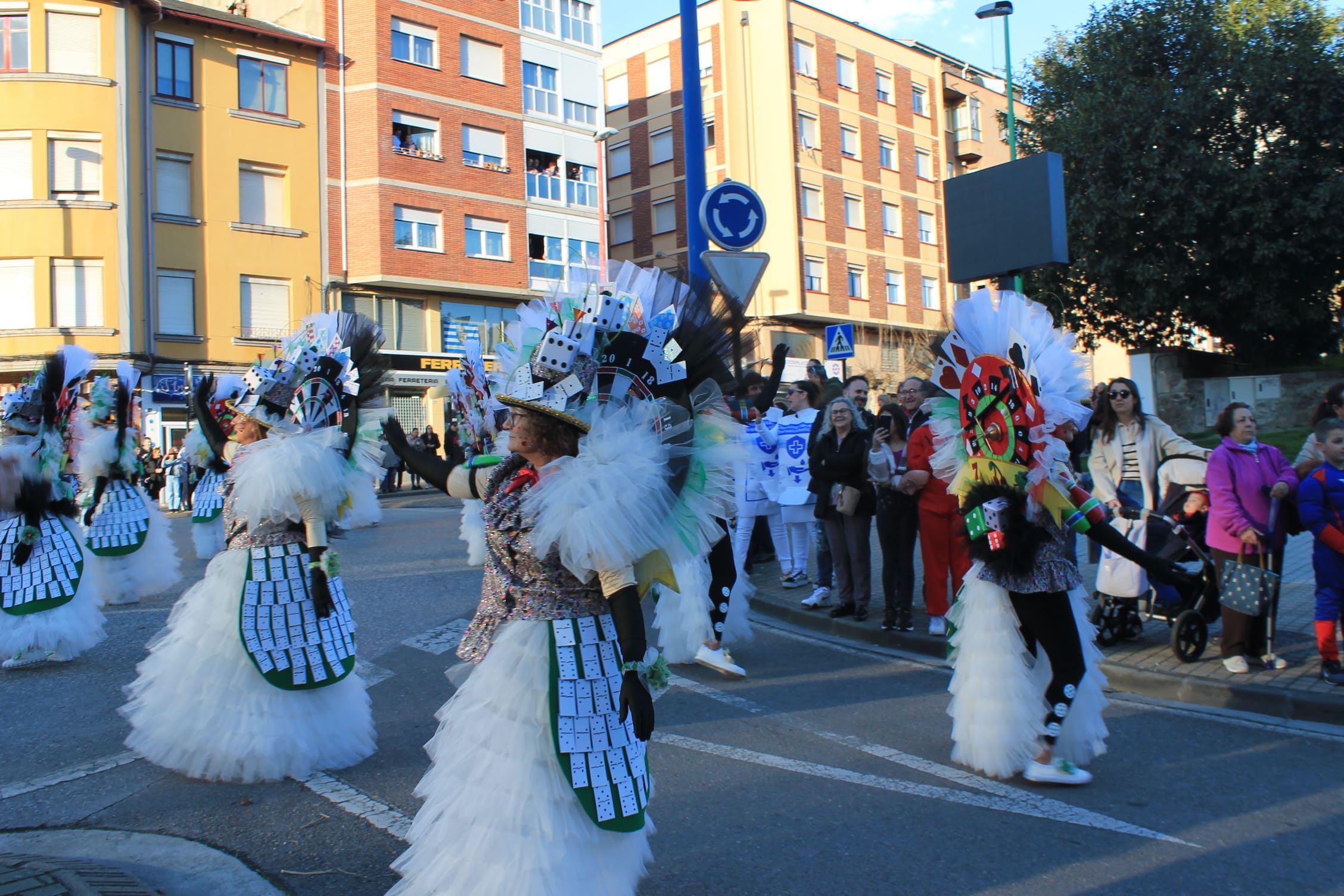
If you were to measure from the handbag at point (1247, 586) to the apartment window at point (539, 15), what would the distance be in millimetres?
34891

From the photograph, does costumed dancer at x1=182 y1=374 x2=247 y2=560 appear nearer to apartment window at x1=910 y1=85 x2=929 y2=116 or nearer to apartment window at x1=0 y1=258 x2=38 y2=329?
apartment window at x1=0 y1=258 x2=38 y2=329

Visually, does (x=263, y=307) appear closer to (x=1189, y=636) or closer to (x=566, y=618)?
(x=1189, y=636)

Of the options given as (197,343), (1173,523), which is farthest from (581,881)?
(197,343)

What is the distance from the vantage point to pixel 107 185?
27047 mm

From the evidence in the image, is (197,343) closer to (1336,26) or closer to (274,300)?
(274,300)

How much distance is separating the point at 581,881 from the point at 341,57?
3377cm

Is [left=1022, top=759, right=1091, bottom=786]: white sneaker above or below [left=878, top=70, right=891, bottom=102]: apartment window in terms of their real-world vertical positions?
below

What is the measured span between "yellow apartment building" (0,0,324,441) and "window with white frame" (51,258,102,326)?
0.12 ft

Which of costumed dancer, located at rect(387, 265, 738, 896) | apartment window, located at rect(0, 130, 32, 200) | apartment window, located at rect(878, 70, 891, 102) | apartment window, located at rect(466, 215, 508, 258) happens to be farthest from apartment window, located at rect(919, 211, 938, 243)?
costumed dancer, located at rect(387, 265, 738, 896)

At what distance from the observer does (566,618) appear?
3.13 metres

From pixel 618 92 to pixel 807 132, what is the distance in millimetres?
9066

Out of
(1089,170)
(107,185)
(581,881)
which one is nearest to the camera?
(581,881)

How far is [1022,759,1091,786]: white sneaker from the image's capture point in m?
4.65

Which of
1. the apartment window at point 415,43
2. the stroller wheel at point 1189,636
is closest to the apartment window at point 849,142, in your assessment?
the apartment window at point 415,43
